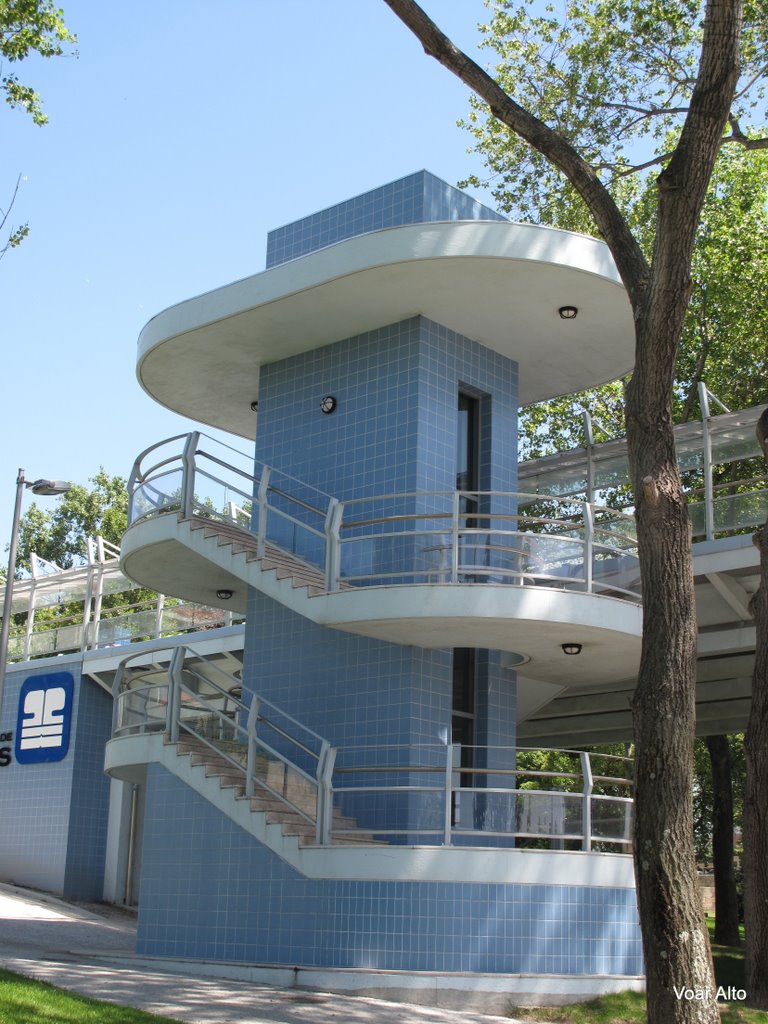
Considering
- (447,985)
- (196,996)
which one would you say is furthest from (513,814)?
(196,996)

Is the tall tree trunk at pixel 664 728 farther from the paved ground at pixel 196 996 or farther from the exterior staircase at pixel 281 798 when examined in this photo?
the exterior staircase at pixel 281 798

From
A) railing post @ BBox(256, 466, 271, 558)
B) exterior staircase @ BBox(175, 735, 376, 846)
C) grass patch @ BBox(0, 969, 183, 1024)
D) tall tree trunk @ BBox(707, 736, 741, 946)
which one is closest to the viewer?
grass patch @ BBox(0, 969, 183, 1024)

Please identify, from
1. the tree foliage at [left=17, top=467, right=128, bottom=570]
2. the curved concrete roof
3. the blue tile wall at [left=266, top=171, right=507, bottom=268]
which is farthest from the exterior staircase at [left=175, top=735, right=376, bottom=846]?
the tree foliage at [left=17, top=467, right=128, bottom=570]

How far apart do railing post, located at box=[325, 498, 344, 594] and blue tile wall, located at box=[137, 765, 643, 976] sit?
312 centimetres

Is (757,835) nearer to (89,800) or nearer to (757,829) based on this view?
(757,829)

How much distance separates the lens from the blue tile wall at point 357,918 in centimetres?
1363

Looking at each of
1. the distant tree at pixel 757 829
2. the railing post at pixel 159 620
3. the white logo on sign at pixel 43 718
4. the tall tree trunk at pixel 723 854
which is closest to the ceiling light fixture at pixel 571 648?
the distant tree at pixel 757 829

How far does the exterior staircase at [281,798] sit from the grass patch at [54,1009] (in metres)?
4.11

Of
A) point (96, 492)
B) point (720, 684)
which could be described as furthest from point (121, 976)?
point (96, 492)

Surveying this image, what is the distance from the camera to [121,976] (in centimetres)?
1308

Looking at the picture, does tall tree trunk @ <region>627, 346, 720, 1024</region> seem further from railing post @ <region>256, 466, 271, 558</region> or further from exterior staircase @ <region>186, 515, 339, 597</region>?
railing post @ <region>256, 466, 271, 558</region>

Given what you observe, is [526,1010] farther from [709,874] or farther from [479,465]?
[709,874]

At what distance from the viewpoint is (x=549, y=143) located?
11320mm

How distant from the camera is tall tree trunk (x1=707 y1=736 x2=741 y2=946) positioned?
2731 cm
